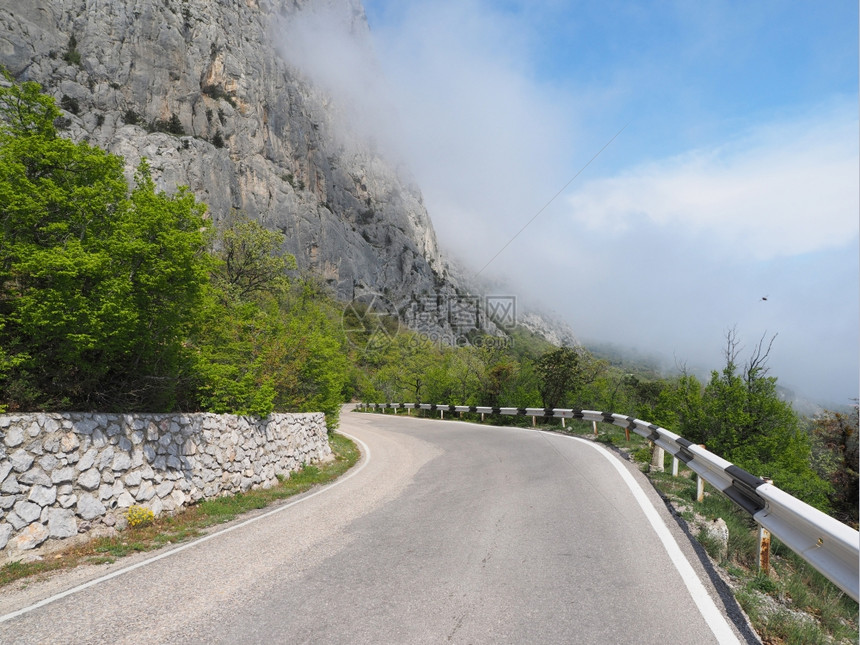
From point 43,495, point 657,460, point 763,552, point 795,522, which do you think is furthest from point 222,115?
point 795,522

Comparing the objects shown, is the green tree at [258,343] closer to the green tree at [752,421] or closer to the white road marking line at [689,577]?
the white road marking line at [689,577]

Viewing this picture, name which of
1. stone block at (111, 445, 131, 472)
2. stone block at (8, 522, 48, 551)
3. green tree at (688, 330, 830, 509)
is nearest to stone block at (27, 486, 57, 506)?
stone block at (8, 522, 48, 551)

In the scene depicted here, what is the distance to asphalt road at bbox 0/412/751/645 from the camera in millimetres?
3387

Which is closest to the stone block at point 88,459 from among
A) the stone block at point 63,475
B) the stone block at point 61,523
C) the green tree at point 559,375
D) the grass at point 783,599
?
the stone block at point 63,475

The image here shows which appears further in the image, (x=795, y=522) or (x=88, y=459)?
(x=88, y=459)

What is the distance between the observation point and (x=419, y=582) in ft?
A: 13.9

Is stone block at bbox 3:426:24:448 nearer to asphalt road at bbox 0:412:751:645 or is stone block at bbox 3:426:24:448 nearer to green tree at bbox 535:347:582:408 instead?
asphalt road at bbox 0:412:751:645

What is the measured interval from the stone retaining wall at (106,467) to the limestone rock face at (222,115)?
218ft

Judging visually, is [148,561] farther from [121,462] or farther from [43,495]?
[121,462]

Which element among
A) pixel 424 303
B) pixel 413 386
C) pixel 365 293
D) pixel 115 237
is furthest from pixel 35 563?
pixel 424 303

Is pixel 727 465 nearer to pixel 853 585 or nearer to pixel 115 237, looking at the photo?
pixel 853 585

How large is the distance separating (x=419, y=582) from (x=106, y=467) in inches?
215

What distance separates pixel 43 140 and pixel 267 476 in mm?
8188

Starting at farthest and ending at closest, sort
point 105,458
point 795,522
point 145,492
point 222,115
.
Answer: point 222,115
point 145,492
point 105,458
point 795,522
